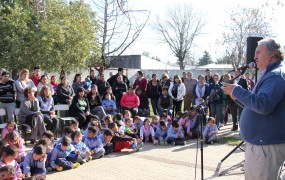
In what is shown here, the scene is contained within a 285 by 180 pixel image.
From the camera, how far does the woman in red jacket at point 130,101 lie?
37.1 ft

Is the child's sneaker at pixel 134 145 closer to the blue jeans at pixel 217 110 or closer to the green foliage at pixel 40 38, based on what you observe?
the blue jeans at pixel 217 110

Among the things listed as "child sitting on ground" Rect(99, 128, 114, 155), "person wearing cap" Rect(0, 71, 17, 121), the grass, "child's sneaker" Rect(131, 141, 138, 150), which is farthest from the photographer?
"person wearing cap" Rect(0, 71, 17, 121)

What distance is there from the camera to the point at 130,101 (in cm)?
1130

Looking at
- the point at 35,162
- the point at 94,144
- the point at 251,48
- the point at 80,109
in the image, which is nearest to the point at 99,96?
the point at 80,109

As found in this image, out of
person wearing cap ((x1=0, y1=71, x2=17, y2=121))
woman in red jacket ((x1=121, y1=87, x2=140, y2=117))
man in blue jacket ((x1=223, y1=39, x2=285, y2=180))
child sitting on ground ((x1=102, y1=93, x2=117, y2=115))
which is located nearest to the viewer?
man in blue jacket ((x1=223, y1=39, x2=285, y2=180))

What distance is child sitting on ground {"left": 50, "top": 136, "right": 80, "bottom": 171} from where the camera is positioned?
6.43 meters

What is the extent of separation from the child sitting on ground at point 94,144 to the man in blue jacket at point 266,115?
15.0 ft

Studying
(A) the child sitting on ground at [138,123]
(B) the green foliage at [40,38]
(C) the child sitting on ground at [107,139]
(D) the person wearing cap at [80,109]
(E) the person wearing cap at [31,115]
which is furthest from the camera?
(B) the green foliage at [40,38]

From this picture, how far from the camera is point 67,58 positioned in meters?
19.2

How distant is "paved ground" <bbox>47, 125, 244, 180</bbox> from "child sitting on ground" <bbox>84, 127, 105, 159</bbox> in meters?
0.16

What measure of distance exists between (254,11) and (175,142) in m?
20.1

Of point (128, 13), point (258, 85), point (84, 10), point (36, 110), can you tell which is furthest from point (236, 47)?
Answer: point (258, 85)

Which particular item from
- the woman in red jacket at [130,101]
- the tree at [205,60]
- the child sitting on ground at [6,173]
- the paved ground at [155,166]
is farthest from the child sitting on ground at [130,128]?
the tree at [205,60]

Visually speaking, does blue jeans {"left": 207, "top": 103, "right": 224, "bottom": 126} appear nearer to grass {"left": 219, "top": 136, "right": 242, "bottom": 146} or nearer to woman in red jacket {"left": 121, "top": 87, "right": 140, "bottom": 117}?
grass {"left": 219, "top": 136, "right": 242, "bottom": 146}
